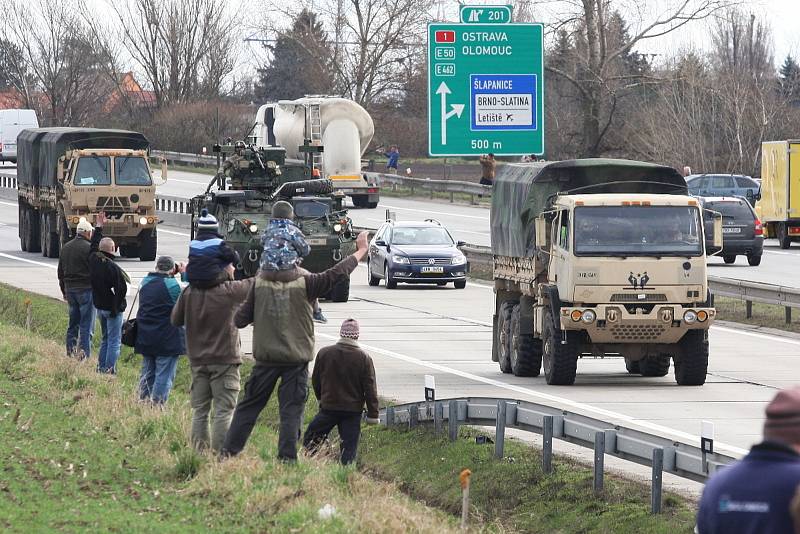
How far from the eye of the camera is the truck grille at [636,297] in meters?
19.0

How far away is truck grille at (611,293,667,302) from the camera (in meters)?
19.0

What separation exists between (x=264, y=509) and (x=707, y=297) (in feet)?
32.8

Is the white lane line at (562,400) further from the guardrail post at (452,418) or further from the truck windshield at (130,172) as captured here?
the truck windshield at (130,172)

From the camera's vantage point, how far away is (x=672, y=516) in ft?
39.2

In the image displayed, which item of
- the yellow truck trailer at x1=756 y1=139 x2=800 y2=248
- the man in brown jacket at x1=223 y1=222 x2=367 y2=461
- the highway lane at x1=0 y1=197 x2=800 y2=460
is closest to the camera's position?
the man in brown jacket at x1=223 y1=222 x2=367 y2=461

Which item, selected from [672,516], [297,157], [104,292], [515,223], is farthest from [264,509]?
[297,157]

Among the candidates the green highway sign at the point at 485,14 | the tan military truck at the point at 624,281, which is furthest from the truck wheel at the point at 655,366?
the green highway sign at the point at 485,14

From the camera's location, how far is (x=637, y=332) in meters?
19.0

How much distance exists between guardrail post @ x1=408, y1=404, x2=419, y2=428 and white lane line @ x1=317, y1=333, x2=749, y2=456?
6.82ft

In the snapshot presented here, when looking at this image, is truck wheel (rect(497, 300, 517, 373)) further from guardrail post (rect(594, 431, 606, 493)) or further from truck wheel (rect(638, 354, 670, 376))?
guardrail post (rect(594, 431, 606, 493))

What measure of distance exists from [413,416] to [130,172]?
79.3 feet

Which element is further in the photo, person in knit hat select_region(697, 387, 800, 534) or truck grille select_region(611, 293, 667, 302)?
truck grille select_region(611, 293, 667, 302)

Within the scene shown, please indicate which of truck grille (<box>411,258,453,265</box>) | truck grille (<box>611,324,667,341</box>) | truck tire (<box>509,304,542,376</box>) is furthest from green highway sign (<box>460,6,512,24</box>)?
truck grille (<box>411,258,453,265</box>)

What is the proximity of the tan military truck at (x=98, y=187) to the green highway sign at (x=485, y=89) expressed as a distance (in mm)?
15594
